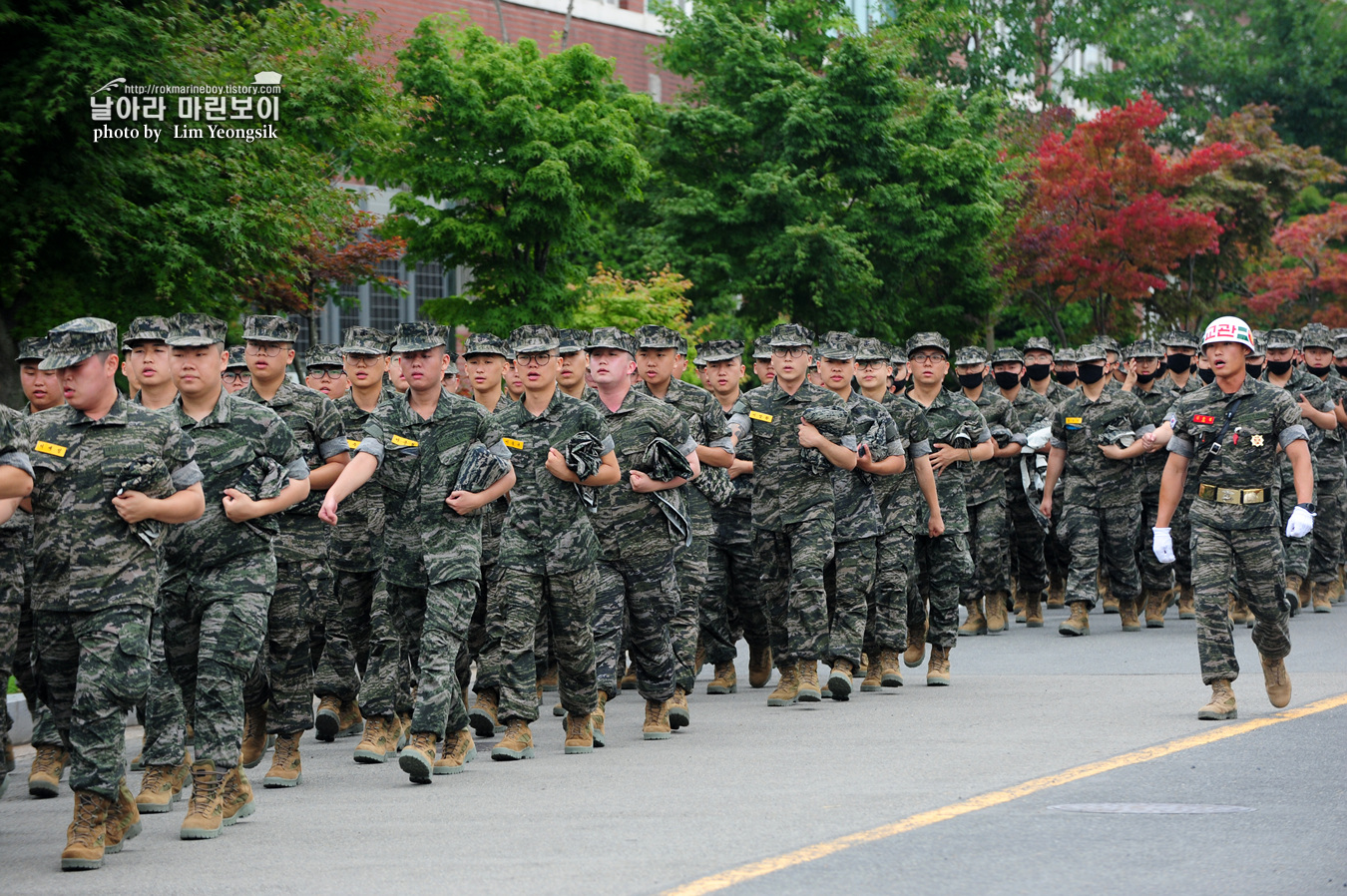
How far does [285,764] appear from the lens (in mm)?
9055

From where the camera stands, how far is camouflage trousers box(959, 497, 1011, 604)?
15.8 metres

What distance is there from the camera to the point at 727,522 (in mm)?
12609

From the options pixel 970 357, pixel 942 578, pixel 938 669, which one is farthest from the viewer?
pixel 970 357

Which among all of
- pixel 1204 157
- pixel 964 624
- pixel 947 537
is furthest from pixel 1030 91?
pixel 947 537

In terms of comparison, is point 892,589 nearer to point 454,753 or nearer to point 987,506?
point 987,506

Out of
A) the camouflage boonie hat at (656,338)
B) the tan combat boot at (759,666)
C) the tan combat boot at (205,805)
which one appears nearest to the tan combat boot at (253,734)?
the tan combat boot at (205,805)

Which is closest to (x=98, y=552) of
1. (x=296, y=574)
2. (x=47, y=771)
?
(x=296, y=574)

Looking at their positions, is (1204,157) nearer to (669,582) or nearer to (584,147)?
(584,147)

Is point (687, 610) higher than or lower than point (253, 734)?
higher

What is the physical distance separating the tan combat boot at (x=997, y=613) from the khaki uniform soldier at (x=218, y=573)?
31.5ft

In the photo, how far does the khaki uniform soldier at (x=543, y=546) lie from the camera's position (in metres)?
9.46

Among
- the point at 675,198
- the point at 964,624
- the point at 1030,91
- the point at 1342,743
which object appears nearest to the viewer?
the point at 1342,743

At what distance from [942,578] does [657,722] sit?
3350mm

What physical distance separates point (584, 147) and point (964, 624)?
10405mm
